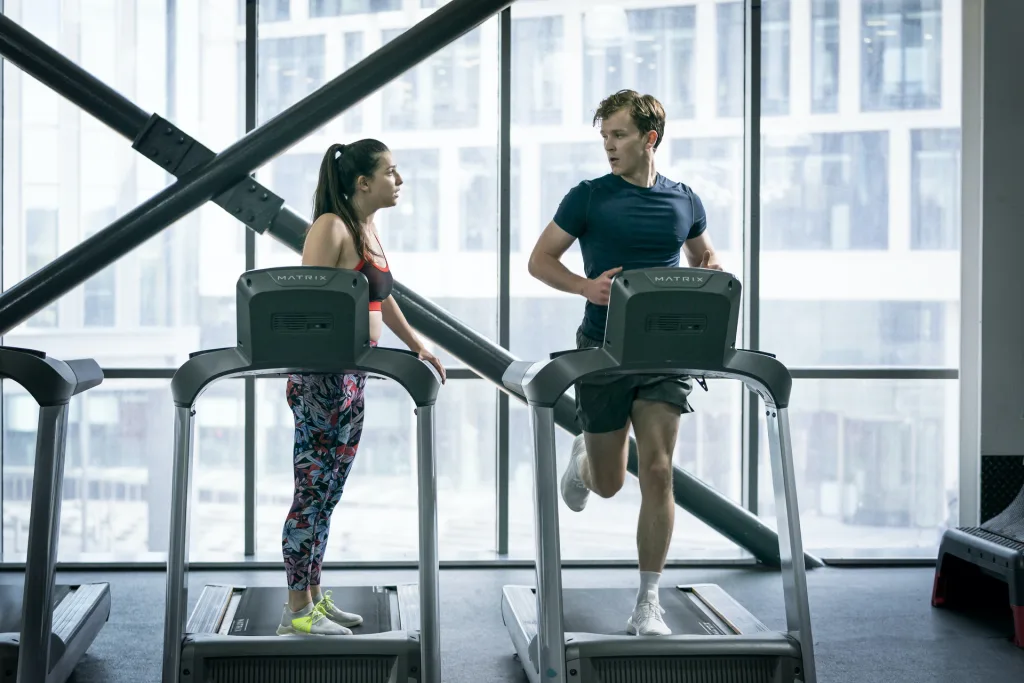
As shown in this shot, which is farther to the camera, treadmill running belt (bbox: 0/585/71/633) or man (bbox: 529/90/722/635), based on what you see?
treadmill running belt (bbox: 0/585/71/633)

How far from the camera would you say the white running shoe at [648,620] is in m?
2.65

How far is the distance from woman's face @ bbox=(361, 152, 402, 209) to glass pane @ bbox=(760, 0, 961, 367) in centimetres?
229

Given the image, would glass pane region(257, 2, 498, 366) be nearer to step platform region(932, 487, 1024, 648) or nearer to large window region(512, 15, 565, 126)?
large window region(512, 15, 565, 126)

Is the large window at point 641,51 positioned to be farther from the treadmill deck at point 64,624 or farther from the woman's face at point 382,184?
the treadmill deck at point 64,624

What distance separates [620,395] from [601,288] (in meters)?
0.33

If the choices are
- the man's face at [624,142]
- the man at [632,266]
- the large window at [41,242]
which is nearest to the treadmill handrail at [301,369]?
the man at [632,266]

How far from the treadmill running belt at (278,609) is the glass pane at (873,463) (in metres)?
2.12

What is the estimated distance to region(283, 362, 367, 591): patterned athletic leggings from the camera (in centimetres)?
268

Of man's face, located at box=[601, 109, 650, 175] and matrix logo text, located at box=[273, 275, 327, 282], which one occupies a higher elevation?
man's face, located at box=[601, 109, 650, 175]

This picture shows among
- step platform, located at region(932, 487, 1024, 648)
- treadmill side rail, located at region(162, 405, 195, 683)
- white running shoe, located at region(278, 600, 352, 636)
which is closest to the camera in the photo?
treadmill side rail, located at region(162, 405, 195, 683)

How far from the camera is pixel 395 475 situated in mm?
4625

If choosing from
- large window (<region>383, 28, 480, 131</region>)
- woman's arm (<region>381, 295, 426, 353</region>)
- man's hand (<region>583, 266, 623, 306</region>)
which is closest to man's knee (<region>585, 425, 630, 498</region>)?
man's hand (<region>583, 266, 623, 306</region>)

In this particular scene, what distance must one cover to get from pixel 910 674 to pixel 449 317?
2123 millimetres

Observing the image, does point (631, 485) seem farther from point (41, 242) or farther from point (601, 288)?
Answer: point (41, 242)
